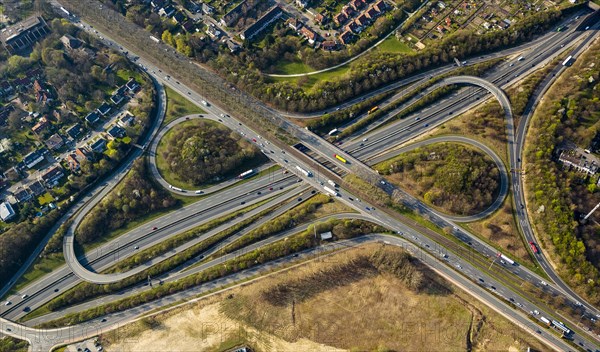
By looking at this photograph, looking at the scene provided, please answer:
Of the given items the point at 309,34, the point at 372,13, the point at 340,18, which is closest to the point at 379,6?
the point at 372,13

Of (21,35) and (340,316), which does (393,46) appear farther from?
(21,35)

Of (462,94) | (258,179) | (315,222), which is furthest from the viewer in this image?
(462,94)

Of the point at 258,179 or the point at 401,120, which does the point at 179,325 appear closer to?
the point at 258,179

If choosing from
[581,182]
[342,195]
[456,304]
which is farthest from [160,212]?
[581,182]

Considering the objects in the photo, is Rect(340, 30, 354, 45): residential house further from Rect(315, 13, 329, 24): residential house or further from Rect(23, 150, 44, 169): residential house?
Rect(23, 150, 44, 169): residential house

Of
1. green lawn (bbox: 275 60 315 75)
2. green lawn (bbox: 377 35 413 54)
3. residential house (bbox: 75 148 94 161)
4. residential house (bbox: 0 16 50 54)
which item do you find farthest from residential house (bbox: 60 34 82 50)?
green lawn (bbox: 377 35 413 54)

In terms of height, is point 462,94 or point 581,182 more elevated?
point 462,94
